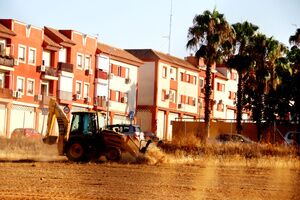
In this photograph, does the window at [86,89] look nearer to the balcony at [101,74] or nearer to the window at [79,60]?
the balcony at [101,74]

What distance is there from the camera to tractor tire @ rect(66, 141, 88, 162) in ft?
109

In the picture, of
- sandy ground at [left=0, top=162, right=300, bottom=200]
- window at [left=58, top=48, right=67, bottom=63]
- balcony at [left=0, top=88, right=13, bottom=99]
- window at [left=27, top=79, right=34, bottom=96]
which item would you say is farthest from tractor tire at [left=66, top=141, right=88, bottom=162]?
window at [left=58, top=48, right=67, bottom=63]

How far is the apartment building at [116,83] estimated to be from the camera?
76.2 metres

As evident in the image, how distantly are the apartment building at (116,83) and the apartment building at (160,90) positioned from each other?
5.68 feet

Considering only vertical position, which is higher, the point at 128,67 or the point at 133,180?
the point at 128,67

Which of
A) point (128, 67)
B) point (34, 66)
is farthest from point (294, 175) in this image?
point (128, 67)

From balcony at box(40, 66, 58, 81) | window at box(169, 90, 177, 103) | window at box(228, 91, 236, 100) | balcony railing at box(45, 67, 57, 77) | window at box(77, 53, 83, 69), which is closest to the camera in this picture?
balcony at box(40, 66, 58, 81)

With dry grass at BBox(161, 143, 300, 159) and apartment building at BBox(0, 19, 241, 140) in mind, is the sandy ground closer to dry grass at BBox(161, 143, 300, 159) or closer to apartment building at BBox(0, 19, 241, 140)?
dry grass at BBox(161, 143, 300, 159)

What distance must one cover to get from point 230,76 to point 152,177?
78.3 metres

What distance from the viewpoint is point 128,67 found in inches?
3167

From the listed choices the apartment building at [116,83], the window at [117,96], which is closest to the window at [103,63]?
the apartment building at [116,83]

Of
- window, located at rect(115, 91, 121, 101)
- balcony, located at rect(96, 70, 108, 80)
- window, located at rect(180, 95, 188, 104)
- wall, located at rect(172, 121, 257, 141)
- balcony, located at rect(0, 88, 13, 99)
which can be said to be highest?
balcony, located at rect(96, 70, 108, 80)

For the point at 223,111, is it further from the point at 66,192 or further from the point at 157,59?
the point at 66,192

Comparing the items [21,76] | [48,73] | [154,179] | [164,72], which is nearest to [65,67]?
[48,73]
